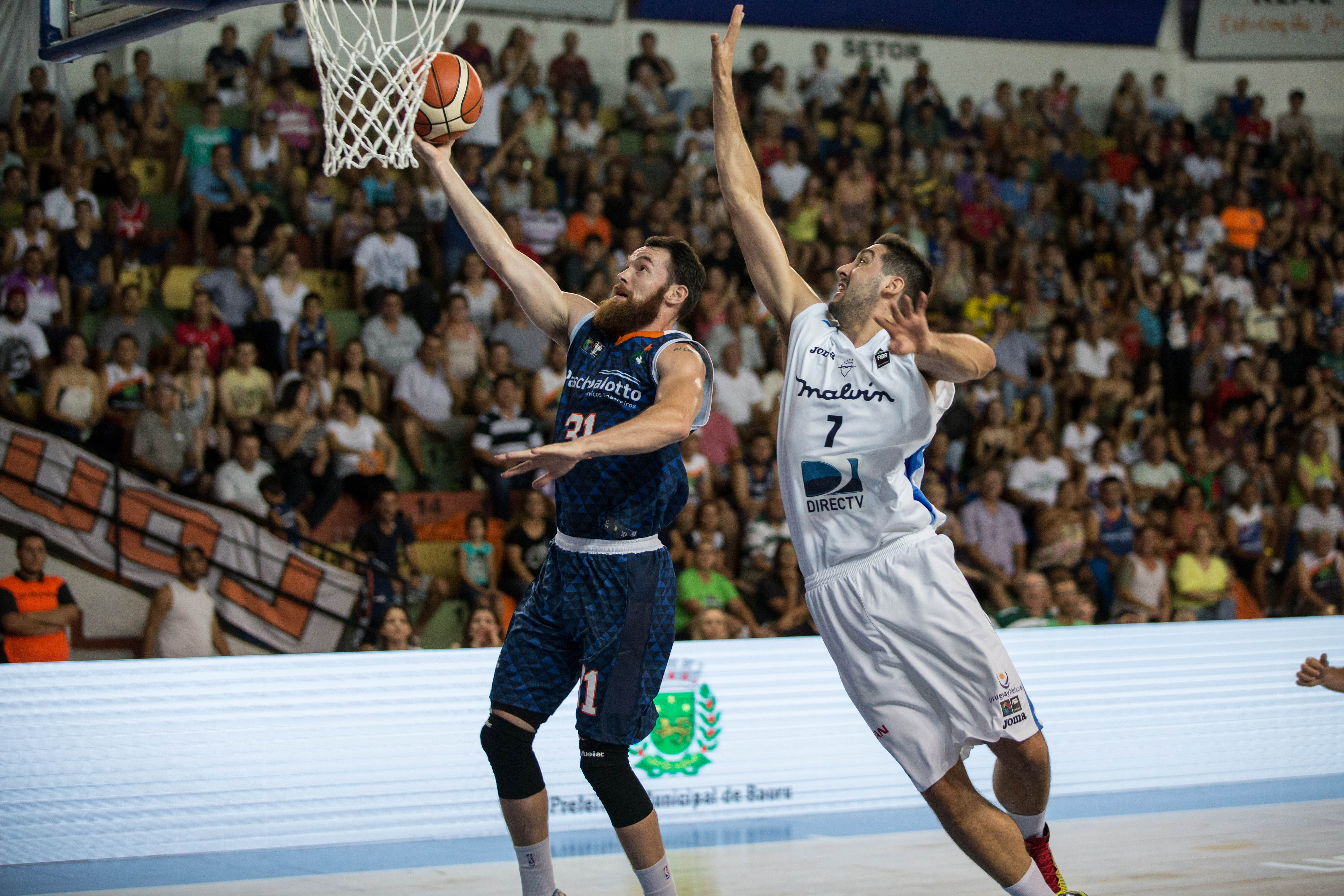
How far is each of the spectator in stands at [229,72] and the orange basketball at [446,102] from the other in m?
8.29

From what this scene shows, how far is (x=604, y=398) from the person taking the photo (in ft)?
15.0

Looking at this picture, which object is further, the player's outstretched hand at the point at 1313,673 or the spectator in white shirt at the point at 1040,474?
the spectator in white shirt at the point at 1040,474

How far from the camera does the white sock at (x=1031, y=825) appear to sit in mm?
4426

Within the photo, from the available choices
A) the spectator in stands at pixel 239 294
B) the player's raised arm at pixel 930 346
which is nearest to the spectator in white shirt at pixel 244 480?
the spectator in stands at pixel 239 294

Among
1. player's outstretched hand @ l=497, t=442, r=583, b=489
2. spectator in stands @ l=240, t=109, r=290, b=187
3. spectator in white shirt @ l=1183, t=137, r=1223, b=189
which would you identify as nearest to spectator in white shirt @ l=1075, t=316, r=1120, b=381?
spectator in white shirt @ l=1183, t=137, r=1223, b=189

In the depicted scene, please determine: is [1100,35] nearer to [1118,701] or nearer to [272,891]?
Result: [1118,701]

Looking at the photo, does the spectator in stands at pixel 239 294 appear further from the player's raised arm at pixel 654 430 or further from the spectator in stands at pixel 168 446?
the player's raised arm at pixel 654 430

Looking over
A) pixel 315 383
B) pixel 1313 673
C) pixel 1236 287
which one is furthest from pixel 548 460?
pixel 1236 287

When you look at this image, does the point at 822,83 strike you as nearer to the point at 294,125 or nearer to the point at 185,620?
the point at 294,125

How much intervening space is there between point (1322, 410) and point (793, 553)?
657 centimetres

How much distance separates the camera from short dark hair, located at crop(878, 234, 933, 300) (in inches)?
176

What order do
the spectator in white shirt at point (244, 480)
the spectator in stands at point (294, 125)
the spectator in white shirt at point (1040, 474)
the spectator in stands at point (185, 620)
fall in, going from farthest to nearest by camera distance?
1. the spectator in stands at point (294, 125)
2. the spectator in white shirt at point (1040, 474)
3. the spectator in white shirt at point (244, 480)
4. the spectator in stands at point (185, 620)

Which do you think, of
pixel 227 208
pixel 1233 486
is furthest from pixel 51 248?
pixel 1233 486

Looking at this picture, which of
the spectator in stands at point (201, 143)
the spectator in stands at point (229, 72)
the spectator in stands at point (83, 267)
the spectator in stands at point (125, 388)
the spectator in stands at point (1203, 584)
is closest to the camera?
the spectator in stands at point (125, 388)
